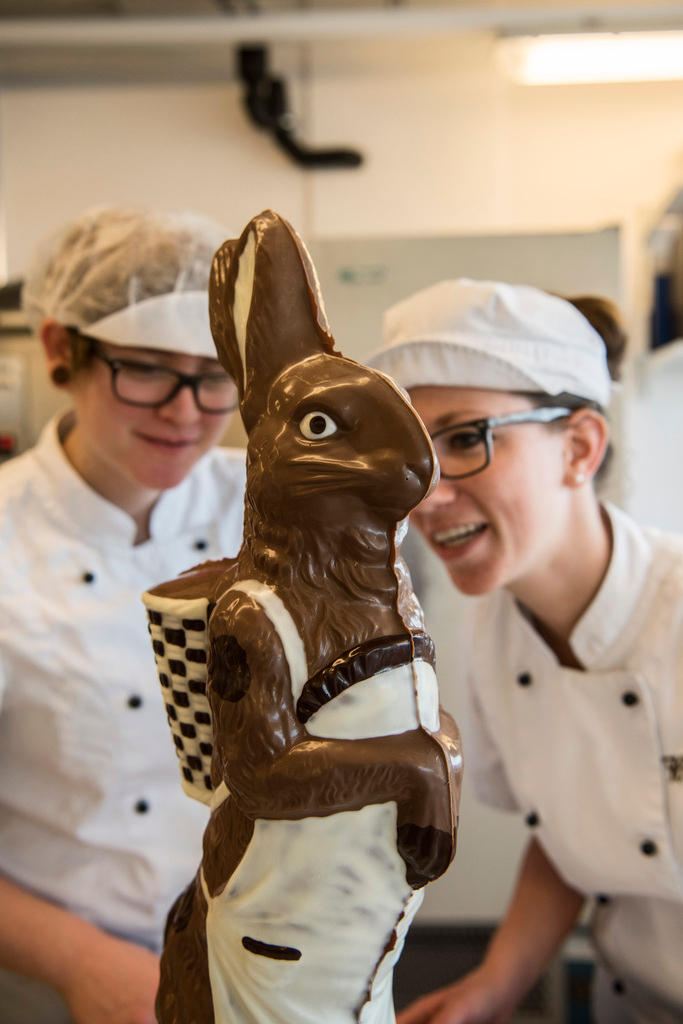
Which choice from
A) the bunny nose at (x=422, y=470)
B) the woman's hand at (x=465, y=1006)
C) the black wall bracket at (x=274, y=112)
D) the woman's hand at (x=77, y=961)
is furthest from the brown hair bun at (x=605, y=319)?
the black wall bracket at (x=274, y=112)

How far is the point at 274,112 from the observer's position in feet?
10.8

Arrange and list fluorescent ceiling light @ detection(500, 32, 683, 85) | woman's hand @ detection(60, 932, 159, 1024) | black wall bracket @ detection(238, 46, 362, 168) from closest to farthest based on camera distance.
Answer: woman's hand @ detection(60, 932, 159, 1024)
fluorescent ceiling light @ detection(500, 32, 683, 85)
black wall bracket @ detection(238, 46, 362, 168)

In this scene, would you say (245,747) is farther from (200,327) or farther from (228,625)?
(200,327)

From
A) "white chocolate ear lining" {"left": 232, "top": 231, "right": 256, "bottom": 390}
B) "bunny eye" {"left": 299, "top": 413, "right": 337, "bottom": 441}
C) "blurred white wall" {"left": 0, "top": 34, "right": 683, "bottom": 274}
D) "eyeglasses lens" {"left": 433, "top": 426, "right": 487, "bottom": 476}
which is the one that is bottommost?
"eyeglasses lens" {"left": 433, "top": 426, "right": 487, "bottom": 476}

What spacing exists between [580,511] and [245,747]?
0.78 m

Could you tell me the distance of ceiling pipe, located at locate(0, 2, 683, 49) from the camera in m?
2.82

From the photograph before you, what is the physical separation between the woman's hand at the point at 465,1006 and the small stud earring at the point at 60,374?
919 millimetres

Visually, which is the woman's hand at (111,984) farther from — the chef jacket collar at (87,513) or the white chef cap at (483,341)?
the white chef cap at (483,341)

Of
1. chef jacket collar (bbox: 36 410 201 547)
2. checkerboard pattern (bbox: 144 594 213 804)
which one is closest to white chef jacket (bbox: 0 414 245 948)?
chef jacket collar (bbox: 36 410 201 547)

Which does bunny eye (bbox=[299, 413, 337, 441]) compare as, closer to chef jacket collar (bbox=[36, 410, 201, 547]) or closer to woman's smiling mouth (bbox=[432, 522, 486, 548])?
woman's smiling mouth (bbox=[432, 522, 486, 548])

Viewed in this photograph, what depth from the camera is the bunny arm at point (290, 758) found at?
0.56 meters

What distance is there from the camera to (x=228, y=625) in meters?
0.57

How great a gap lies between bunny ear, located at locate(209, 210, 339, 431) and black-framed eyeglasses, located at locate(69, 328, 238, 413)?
18.6 inches

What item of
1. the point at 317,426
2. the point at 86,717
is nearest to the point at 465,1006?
the point at 86,717
